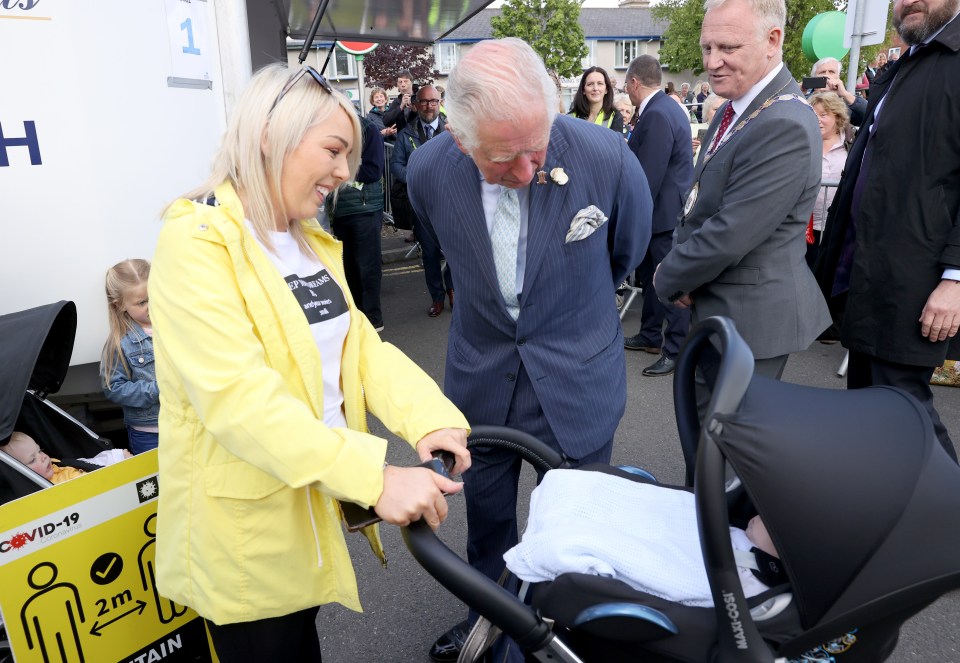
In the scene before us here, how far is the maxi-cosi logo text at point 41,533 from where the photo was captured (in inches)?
Answer: 66.6

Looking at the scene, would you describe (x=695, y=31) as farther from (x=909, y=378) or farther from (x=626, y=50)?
(x=909, y=378)

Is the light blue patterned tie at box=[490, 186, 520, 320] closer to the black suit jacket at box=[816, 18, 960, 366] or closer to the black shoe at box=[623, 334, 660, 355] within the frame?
the black suit jacket at box=[816, 18, 960, 366]

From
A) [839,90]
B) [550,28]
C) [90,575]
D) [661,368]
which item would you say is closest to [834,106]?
[839,90]

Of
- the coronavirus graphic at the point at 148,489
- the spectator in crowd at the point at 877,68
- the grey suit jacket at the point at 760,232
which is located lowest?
the coronavirus graphic at the point at 148,489

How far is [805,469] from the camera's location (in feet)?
4.00

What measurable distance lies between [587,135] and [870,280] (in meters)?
1.47

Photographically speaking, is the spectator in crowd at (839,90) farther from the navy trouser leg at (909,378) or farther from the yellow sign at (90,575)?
the yellow sign at (90,575)

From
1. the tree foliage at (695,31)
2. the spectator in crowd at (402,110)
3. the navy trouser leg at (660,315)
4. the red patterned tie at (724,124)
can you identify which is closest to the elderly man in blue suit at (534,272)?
the red patterned tie at (724,124)

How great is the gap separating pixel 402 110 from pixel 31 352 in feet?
20.1

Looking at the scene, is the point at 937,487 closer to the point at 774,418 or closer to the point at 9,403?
the point at 774,418

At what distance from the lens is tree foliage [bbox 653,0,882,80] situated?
3228 cm

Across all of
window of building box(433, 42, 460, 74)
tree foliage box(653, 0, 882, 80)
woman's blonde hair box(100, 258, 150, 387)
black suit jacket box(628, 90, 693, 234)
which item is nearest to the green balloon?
black suit jacket box(628, 90, 693, 234)

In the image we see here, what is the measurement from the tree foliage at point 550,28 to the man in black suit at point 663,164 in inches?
1433

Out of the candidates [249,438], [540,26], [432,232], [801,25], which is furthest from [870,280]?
[540,26]
